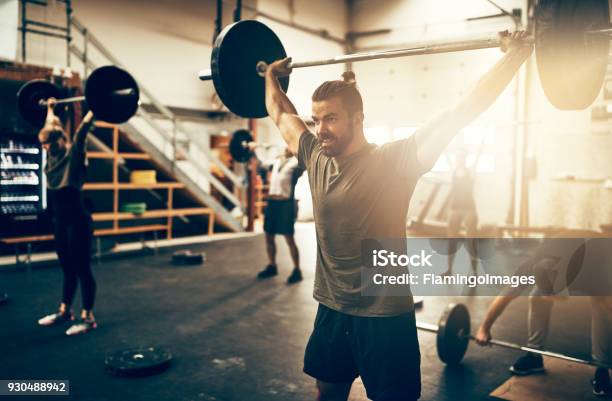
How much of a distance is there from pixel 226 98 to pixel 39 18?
5.80 m

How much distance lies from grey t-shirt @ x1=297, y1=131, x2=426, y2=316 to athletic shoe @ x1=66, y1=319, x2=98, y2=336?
2144 millimetres

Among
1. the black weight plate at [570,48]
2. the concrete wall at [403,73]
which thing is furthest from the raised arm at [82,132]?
the concrete wall at [403,73]

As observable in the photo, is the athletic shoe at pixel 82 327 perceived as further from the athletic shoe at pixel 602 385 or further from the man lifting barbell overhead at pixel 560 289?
the athletic shoe at pixel 602 385

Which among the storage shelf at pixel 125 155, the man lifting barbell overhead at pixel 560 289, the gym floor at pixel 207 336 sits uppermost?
the storage shelf at pixel 125 155

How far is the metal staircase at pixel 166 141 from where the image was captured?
19.5 feet

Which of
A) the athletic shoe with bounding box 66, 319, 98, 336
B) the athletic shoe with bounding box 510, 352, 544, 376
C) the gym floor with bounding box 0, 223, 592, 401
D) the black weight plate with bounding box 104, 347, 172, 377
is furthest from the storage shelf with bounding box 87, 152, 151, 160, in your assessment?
the athletic shoe with bounding box 510, 352, 544, 376

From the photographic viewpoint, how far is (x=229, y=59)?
1.75m

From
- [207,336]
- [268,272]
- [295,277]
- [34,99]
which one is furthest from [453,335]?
[34,99]

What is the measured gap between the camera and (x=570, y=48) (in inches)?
53.2

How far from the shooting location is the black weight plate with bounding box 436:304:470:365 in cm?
255

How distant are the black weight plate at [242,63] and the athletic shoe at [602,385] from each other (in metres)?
1.93

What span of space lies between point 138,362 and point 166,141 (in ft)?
17.5

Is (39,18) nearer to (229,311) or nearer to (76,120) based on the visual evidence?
(76,120)

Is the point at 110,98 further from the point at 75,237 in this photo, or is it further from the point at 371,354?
the point at 371,354
